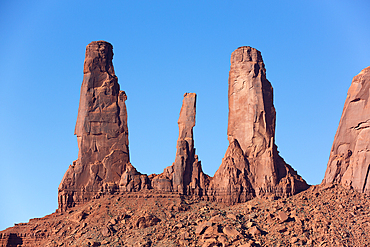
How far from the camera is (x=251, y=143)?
83.0 meters

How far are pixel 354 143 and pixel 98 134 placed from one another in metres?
26.0

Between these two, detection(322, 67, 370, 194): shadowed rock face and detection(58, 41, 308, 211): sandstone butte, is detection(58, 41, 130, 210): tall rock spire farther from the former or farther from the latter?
detection(322, 67, 370, 194): shadowed rock face

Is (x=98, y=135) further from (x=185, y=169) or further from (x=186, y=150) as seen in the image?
(x=185, y=169)

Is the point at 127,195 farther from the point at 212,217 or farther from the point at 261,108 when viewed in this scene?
the point at 261,108

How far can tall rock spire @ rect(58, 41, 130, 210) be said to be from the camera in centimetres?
8056

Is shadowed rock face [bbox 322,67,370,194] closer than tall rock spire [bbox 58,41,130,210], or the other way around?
shadowed rock face [bbox 322,67,370,194]

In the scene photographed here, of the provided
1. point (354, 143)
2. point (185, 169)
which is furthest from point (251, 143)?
point (354, 143)

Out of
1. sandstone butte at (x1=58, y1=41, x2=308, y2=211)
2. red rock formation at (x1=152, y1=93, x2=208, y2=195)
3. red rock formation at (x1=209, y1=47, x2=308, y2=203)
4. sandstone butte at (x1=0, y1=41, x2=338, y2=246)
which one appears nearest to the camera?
sandstone butte at (x1=0, y1=41, x2=338, y2=246)

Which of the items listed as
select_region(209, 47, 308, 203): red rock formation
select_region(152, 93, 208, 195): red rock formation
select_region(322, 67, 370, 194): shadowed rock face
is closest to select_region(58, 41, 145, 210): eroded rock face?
select_region(152, 93, 208, 195): red rock formation

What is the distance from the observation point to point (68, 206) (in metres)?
80.2

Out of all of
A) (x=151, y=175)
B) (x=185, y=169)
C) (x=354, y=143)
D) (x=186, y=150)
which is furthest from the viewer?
(x=151, y=175)

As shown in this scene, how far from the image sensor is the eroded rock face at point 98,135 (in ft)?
264

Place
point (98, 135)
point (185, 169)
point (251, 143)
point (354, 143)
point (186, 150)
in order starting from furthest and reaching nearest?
point (251, 143)
point (98, 135)
point (354, 143)
point (186, 150)
point (185, 169)

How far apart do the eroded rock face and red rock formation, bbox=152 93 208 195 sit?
12.3ft
